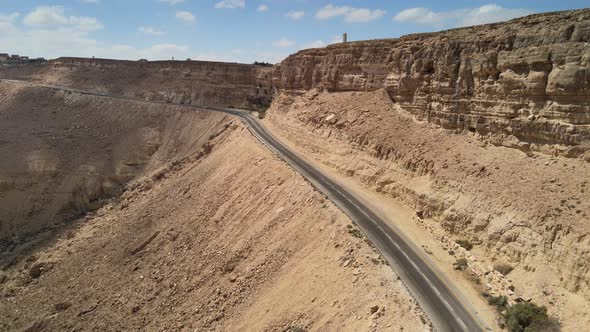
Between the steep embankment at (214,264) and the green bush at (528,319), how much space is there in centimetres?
349

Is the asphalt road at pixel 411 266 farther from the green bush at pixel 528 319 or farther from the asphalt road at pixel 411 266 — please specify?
the green bush at pixel 528 319

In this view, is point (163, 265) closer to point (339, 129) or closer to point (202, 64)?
point (339, 129)

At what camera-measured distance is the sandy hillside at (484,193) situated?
16.0 metres

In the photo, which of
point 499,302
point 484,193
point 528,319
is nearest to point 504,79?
point 484,193

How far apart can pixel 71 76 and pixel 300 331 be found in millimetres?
76922

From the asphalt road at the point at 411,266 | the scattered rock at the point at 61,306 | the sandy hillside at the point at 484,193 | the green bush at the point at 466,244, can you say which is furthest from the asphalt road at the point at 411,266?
the scattered rock at the point at 61,306

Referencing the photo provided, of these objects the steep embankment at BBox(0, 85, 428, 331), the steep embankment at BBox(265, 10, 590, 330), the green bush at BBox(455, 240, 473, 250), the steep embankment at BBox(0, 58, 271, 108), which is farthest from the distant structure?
the green bush at BBox(455, 240, 473, 250)

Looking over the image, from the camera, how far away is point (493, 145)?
74.6 feet

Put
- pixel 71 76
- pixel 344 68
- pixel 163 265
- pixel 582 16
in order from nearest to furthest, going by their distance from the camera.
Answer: pixel 582 16, pixel 163 265, pixel 344 68, pixel 71 76

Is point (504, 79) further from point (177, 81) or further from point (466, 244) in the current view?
Answer: point (177, 81)

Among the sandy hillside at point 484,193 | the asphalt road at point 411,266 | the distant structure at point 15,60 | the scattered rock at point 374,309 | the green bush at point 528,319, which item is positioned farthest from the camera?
the distant structure at point 15,60

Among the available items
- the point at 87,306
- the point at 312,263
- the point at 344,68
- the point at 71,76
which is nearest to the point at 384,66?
the point at 344,68

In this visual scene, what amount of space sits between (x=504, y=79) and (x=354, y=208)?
37.9 ft

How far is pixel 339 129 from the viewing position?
34375 millimetres
